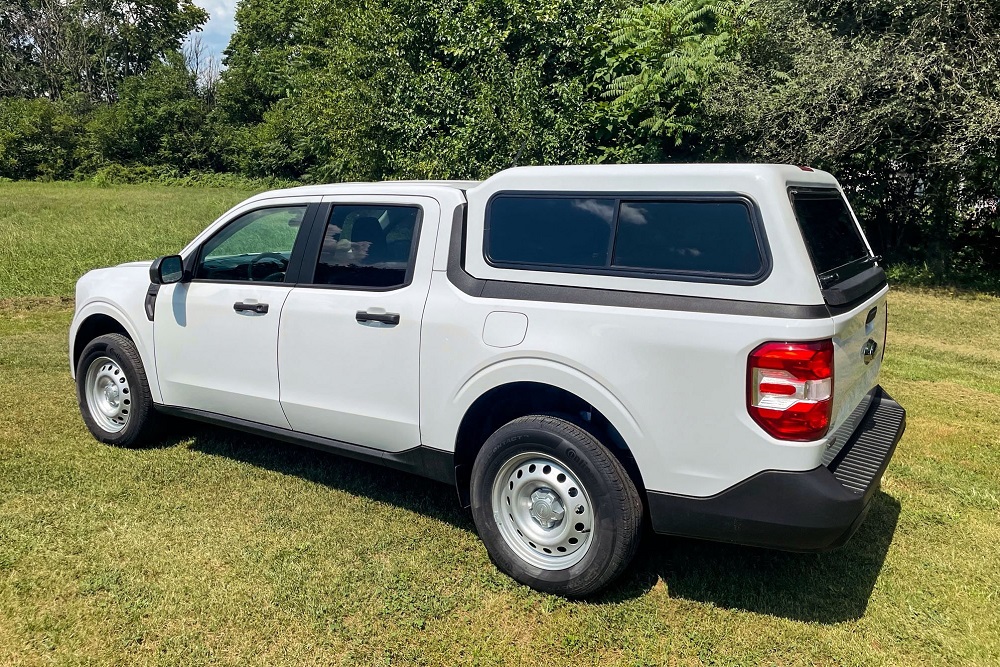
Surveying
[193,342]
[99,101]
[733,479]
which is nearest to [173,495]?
[193,342]

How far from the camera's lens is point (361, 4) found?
64.1 feet

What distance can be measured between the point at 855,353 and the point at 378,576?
2398 millimetres

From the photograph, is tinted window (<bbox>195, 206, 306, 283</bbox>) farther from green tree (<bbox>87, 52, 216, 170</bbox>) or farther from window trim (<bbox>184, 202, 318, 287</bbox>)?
green tree (<bbox>87, 52, 216, 170</bbox>)

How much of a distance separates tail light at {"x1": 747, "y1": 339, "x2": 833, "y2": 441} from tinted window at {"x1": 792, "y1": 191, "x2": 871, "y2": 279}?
37 cm

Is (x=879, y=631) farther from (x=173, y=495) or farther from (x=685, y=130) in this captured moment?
(x=685, y=130)

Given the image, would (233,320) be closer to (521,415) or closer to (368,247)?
(368,247)

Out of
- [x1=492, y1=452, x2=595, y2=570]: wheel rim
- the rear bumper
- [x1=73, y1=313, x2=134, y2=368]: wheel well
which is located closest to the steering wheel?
[x1=73, y1=313, x2=134, y2=368]: wheel well

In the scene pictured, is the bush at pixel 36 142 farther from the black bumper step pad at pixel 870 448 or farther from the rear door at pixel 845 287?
the black bumper step pad at pixel 870 448

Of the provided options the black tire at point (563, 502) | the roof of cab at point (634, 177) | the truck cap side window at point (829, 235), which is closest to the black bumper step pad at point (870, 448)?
the truck cap side window at point (829, 235)

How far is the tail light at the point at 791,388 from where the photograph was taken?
9.70 ft

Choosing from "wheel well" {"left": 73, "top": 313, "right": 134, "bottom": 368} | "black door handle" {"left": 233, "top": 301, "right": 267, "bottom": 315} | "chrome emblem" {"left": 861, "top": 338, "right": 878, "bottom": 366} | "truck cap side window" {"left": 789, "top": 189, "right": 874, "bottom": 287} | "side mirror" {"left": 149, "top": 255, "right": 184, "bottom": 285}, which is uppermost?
"truck cap side window" {"left": 789, "top": 189, "right": 874, "bottom": 287}

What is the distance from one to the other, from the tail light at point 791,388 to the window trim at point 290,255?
8.51ft

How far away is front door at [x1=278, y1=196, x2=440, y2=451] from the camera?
12.9 ft

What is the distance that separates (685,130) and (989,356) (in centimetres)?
829
